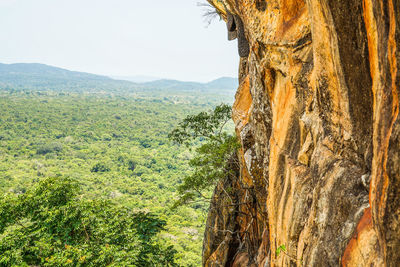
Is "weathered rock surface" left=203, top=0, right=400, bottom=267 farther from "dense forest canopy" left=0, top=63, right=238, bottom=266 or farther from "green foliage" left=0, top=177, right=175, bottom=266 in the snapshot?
"dense forest canopy" left=0, top=63, right=238, bottom=266

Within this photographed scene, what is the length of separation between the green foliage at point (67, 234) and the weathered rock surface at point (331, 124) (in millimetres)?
7529

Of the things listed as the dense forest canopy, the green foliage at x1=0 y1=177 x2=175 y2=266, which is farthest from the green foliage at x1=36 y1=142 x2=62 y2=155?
the green foliage at x1=0 y1=177 x2=175 y2=266

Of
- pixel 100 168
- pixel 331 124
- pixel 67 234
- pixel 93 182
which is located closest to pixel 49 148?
pixel 100 168

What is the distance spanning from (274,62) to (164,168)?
235 ft

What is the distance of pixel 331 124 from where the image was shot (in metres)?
4.96

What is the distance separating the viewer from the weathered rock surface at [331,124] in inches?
129

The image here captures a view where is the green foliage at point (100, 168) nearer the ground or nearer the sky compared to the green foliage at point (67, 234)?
nearer the ground

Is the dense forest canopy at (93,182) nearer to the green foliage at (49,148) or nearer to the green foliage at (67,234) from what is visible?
the green foliage at (67,234)

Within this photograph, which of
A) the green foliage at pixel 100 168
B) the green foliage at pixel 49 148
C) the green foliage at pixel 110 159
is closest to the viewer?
the green foliage at pixel 110 159

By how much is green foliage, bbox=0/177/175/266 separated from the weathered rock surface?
296 inches

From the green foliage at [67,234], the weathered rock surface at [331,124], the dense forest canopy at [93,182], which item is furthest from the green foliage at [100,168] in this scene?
the weathered rock surface at [331,124]

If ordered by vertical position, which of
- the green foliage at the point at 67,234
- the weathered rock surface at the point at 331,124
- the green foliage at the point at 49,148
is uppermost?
the weathered rock surface at the point at 331,124

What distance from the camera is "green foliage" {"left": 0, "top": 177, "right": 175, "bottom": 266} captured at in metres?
10.2

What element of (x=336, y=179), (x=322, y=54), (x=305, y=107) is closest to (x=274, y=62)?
(x=305, y=107)
